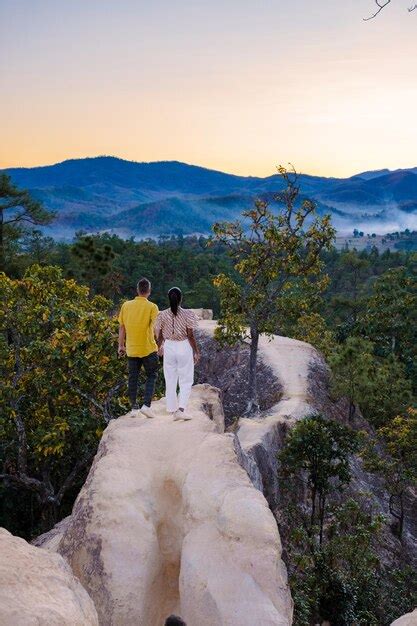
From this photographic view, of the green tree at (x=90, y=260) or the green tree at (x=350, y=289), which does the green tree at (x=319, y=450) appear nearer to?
the green tree at (x=350, y=289)

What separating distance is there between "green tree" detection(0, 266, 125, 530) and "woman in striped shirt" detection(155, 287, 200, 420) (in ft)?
14.1

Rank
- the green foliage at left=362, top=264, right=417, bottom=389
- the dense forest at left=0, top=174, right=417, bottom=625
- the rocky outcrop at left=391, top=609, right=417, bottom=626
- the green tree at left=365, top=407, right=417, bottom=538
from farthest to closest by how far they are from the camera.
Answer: the green foliage at left=362, top=264, right=417, bottom=389 → the green tree at left=365, top=407, right=417, bottom=538 → the dense forest at left=0, top=174, right=417, bottom=625 → the rocky outcrop at left=391, top=609, right=417, bottom=626

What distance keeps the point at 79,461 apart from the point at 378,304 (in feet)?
122

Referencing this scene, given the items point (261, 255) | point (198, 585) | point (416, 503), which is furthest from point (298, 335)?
point (198, 585)

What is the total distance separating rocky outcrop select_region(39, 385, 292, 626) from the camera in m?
8.35

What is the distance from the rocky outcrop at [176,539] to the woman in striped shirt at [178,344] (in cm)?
150

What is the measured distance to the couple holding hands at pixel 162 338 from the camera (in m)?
12.5

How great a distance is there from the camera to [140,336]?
12828mm

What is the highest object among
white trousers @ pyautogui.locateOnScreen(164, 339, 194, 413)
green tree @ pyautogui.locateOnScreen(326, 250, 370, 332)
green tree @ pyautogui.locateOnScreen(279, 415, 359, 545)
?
white trousers @ pyautogui.locateOnScreen(164, 339, 194, 413)

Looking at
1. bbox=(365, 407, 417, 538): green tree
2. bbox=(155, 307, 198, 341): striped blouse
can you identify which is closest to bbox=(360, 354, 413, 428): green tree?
bbox=(365, 407, 417, 538): green tree

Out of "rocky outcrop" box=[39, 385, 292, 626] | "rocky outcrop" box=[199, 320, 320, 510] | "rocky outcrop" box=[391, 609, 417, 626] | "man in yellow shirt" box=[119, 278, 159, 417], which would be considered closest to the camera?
"rocky outcrop" box=[39, 385, 292, 626]

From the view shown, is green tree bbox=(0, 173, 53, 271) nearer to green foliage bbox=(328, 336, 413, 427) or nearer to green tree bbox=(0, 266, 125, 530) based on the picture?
green foliage bbox=(328, 336, 413, 427)

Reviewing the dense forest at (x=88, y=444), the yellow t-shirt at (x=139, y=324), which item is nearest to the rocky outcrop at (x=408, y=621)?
the dense forest at (x=88, y=444)

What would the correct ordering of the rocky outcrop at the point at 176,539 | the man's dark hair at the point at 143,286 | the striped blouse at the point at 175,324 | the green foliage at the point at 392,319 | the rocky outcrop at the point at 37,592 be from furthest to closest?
1. the green foliage at the point at 392,319
2. the striped blouse at the point at 175,324
3. the man's dark hair at the point at 143,286
4. the rocky outcrop at the point at 176,539
5. the rocky outcrop at the point at 37,592
